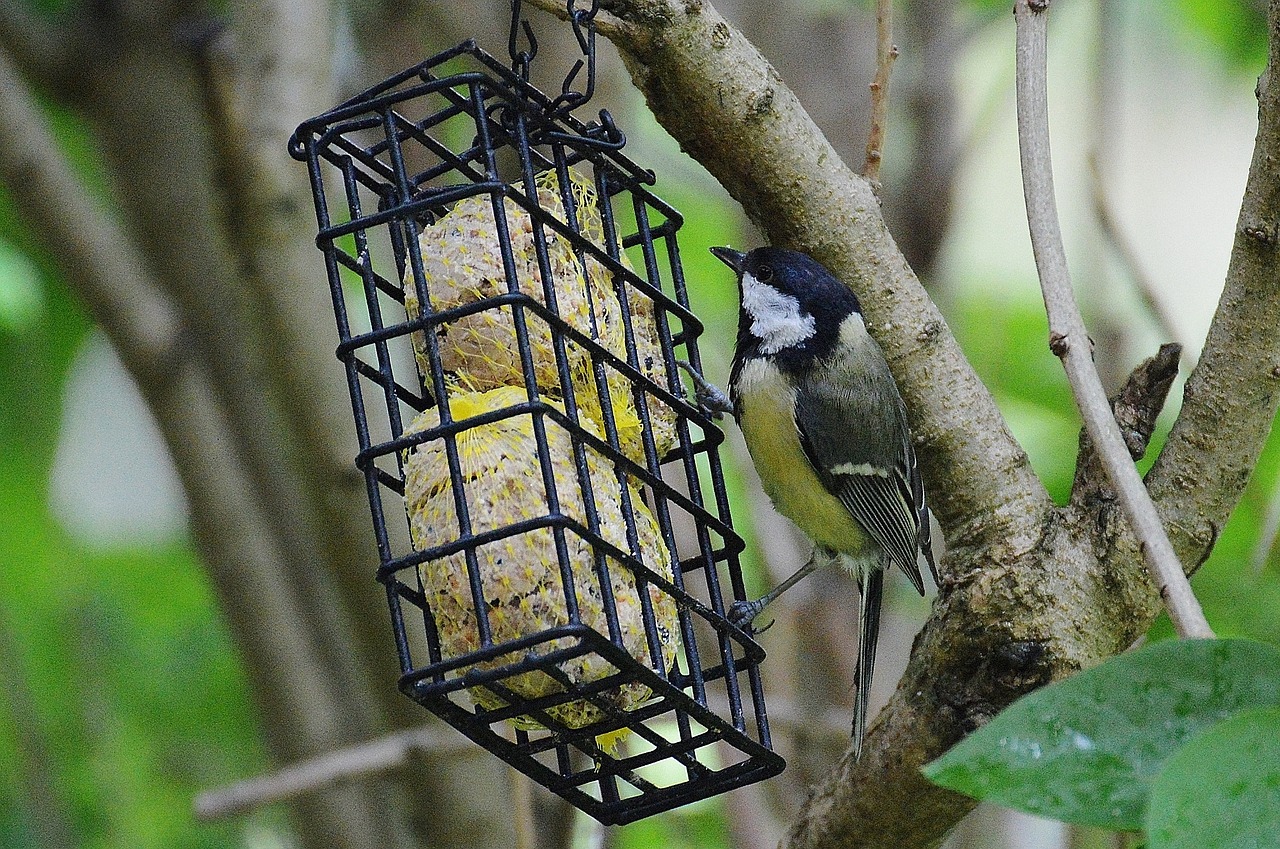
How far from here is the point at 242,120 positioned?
9.43 ft

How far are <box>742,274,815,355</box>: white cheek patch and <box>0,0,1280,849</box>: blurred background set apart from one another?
1.85 feet

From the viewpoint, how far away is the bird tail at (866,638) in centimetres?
243

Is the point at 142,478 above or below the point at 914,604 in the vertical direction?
above

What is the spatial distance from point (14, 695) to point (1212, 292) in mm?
6038

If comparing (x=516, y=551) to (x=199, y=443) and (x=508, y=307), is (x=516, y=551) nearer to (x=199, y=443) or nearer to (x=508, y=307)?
(x=508, y=307)

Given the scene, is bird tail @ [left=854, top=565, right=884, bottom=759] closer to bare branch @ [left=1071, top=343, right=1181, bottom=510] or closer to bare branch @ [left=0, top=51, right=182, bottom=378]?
bare branch @ [left=1071, top=343, right=1181, bottom=510]

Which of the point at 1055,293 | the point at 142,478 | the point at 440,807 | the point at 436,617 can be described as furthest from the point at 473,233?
the point at 142,478

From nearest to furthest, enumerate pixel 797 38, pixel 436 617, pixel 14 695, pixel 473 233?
1. pixel 436 617
2. pixel 473 233
3. pixel 14 695
4. pixel 797 38

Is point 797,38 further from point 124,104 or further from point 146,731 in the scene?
point 146,731

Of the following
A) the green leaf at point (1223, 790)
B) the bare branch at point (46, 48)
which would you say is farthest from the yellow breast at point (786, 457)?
the bare branch at point (46, 48)

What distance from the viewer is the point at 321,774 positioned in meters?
2.91

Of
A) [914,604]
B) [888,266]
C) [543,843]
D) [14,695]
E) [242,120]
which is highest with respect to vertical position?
[242,120]

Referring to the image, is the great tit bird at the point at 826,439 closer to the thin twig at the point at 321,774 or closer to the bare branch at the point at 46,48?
the thin twig at the point at 321,774

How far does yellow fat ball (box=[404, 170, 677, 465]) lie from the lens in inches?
81.8
